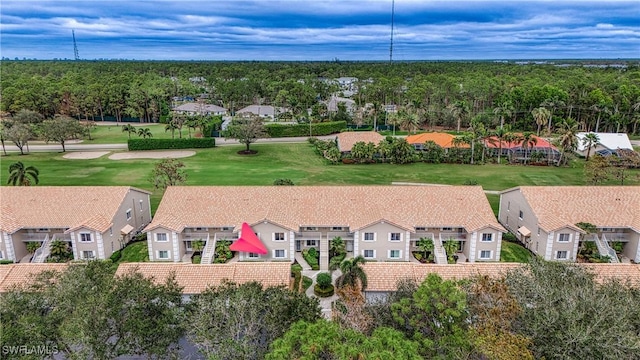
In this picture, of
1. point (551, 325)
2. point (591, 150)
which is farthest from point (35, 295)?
point (591, 150)

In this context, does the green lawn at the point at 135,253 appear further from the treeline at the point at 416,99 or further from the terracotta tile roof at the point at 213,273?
the treeline at the point at 416,99

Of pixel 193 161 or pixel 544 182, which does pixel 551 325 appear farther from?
pixel 193 161

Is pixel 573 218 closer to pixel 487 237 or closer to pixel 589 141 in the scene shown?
pixel 487 237

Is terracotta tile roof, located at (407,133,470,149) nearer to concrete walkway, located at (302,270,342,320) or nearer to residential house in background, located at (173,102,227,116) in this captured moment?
concrete walkway, located at (302,270,342,320)

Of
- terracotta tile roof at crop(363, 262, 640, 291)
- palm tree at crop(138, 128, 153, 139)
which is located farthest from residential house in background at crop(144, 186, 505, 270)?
palm tree at crop(138, 128, 153, 139)

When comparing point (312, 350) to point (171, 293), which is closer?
point (312, 350)

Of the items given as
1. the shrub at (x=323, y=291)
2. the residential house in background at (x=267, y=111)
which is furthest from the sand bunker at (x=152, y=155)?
the shrub at (x=323, y=291)

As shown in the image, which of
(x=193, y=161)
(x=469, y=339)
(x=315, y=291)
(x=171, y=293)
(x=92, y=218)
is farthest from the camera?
(x=193, y=161)
